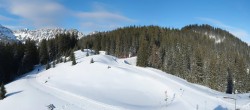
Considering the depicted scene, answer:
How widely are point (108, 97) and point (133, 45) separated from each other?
98.1m

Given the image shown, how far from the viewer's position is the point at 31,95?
41.3 metres

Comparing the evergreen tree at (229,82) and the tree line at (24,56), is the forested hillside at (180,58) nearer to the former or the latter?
the evergreen tree at (229,82)

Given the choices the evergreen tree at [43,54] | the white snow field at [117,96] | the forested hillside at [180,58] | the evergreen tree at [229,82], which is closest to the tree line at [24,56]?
the evergreen tree at [43,54]

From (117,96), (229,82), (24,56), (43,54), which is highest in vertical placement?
(43,54)

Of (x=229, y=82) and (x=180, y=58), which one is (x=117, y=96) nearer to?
(x=229, y=82)

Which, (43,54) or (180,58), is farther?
(43,54)

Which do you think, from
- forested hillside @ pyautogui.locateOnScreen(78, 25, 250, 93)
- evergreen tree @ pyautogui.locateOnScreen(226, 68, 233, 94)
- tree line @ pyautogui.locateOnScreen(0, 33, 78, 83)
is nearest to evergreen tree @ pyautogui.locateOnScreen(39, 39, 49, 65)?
tree line @ pyautogui.locateOnScreen(0, 33, 78, 83)

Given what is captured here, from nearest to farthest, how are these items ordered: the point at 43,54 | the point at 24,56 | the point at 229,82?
1. the point at 229,82
2. the point at 24,56
3. the point at 43,54

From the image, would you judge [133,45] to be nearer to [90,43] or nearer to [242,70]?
[90,43]

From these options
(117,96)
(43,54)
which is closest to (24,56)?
(43,54)

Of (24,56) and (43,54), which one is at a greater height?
(43,54)

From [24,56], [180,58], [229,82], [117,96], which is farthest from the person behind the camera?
[180,58]

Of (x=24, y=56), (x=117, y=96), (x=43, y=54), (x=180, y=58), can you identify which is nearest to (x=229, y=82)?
(x=180, y=58)

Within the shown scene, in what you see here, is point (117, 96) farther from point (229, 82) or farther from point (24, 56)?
point (24, 56)
